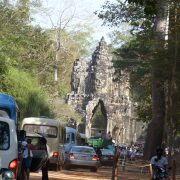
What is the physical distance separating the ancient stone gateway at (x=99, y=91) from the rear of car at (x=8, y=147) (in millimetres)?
49498

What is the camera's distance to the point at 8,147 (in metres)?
9.88

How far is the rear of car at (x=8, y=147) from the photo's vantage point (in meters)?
9.58

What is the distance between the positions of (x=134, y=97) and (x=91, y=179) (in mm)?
45008

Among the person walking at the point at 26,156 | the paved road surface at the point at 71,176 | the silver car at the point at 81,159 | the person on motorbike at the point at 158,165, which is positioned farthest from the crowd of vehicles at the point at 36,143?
the person on motorbike at the point at 158,165

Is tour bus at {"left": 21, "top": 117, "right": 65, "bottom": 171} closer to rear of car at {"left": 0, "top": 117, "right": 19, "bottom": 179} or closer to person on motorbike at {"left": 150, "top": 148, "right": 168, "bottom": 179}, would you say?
person on motorbike at {"left": 150, "top": 148, "right": 168, "bottom": 179}

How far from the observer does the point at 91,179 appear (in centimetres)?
2419

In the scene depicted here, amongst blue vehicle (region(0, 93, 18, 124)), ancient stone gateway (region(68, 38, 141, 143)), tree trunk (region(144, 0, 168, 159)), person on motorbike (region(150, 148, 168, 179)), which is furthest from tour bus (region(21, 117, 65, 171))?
ancient stone gateway (region(68, 38, 141, 143))

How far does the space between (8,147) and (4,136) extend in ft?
0.76

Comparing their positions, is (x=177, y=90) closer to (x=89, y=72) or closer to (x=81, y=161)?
(x=81, y=161)

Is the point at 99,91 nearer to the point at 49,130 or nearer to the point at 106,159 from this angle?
the point at 106,159

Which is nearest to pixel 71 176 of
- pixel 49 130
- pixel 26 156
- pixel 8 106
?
pixel 49 130

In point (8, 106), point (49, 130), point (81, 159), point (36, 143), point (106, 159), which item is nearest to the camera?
point (8, 106)

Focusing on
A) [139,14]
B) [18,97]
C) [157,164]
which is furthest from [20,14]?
[157,164]

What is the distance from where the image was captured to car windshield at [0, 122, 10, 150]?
9.90m
